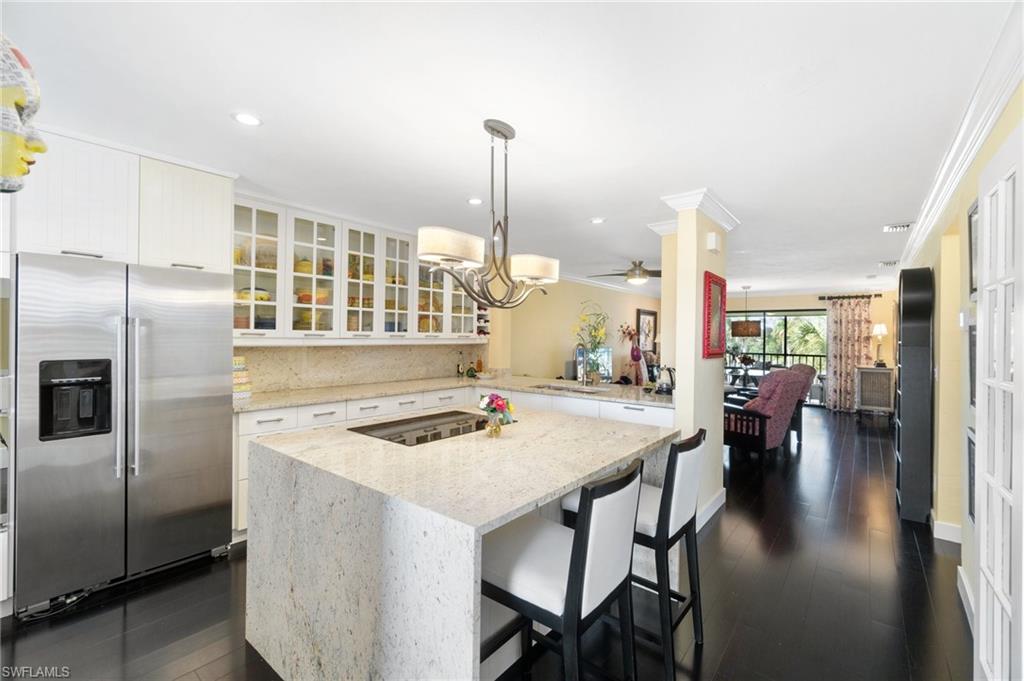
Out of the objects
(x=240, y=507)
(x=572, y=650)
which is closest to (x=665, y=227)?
(x=572, y=650)

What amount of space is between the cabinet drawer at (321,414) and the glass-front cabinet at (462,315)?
158cm

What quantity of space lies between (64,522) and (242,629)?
1075 millimetres

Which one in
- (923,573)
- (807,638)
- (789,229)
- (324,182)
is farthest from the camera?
(789,229)

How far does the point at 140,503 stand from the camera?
248cm

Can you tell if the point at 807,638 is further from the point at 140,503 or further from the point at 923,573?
the point at 140,503

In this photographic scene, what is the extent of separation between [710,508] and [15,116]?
3.99 meters

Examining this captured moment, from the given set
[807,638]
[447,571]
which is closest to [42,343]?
[447,571]

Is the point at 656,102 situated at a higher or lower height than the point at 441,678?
higher

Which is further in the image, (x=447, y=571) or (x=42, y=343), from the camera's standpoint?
(x=42, y=343)

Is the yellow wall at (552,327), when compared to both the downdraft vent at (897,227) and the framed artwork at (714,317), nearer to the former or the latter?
the framed artwork at (714,317)

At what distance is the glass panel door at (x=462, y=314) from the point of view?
482 cm

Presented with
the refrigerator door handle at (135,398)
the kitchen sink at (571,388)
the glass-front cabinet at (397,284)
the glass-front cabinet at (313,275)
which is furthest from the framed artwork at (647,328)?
the refrigerator door handle at (135,398)

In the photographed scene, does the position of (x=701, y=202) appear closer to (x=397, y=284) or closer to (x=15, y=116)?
(x=397, y=284)

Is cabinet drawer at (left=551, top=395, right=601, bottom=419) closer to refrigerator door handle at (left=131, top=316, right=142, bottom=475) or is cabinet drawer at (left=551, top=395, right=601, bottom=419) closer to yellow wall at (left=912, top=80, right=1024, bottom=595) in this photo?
yellow wall at (left=912, top=80, right=1024, bottom=595)
